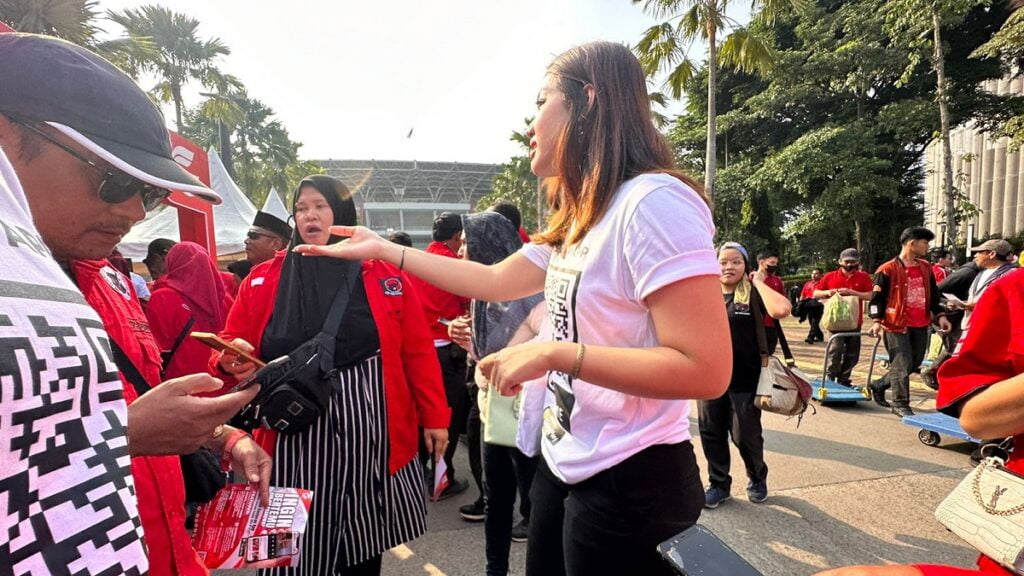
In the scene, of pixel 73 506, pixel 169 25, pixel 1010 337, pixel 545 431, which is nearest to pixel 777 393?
pixel 1010 337

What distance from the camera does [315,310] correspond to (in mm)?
2084

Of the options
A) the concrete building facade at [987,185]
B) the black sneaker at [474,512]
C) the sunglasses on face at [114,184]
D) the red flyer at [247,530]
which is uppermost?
the concrete building facade at [987,185]

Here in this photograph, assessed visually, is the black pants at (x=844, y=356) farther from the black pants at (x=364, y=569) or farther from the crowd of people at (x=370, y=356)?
the black pants at (x=364, y=569)

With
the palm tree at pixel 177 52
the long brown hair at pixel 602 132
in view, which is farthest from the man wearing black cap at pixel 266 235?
the palm tree at pixel 177 52

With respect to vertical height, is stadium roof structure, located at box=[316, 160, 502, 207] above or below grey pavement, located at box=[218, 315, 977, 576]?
above

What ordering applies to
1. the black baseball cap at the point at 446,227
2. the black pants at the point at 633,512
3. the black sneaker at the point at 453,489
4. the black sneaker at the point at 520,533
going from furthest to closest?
the black baseball cap at the point at 446,227 < the black sneaker at the point at 453,489 < the black sneaker at the point at 520,533 < the black pants at the point at 633,512

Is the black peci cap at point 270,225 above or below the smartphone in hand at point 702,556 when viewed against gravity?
above

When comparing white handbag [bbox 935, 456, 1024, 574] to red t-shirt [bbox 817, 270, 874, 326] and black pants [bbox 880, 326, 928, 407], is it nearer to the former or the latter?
black pants [bbox 880, 326, 928, 407]

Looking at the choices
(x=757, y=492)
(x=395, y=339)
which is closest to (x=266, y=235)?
(x=395, y=339)

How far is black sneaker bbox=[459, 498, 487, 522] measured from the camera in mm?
3508

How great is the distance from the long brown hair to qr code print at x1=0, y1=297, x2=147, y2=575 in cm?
105

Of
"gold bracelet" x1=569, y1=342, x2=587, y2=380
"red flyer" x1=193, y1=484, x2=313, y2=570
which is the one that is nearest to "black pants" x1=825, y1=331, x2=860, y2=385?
"gold bracelet" x1=569, y1=342, x2=587, y2=380

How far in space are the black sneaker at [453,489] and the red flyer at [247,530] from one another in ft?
8.36

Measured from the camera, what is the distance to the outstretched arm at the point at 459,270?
1.74 meters
